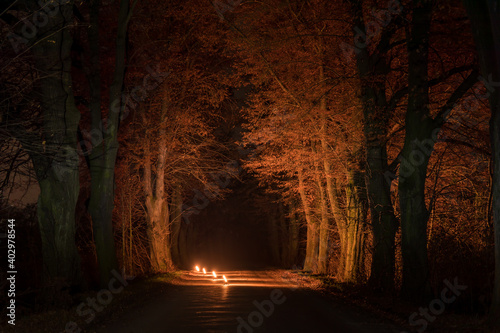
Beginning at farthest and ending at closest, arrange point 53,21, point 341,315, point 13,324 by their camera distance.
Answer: point 53,21 < point 341,315 < point 13,324

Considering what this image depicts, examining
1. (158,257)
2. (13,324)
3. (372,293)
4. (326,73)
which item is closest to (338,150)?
(326,73)

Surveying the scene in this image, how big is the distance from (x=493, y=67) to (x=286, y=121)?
14.5 m

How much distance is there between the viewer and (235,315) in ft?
41.3

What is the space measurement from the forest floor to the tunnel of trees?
1238 millimetres

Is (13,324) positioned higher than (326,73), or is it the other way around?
(326,73)

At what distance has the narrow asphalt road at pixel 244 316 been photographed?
10.7 m

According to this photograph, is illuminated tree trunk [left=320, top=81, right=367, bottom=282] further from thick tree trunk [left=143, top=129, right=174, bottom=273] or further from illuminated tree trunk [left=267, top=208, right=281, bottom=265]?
illuminated tree trunk [left=267, top=208, right=281, bottom=265]

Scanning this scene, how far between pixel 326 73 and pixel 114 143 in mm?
10081

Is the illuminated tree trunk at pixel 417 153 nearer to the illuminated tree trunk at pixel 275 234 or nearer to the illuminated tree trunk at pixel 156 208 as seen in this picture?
the illuminated tree trunk at pixel 156 208

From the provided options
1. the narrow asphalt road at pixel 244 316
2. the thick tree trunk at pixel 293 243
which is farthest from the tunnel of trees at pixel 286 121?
the thick tree trunk at pixel 293 243

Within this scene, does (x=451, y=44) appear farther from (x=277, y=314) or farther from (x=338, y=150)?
(x=338, y=150)

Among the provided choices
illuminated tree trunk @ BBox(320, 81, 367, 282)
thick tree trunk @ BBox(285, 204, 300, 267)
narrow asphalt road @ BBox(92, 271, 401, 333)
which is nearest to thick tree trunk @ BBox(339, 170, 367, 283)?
illuminated tree trunk @ BBox(320, 81, 367, 282)

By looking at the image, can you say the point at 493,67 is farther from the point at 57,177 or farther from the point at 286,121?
the point at 286,121

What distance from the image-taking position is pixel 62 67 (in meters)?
17.0
